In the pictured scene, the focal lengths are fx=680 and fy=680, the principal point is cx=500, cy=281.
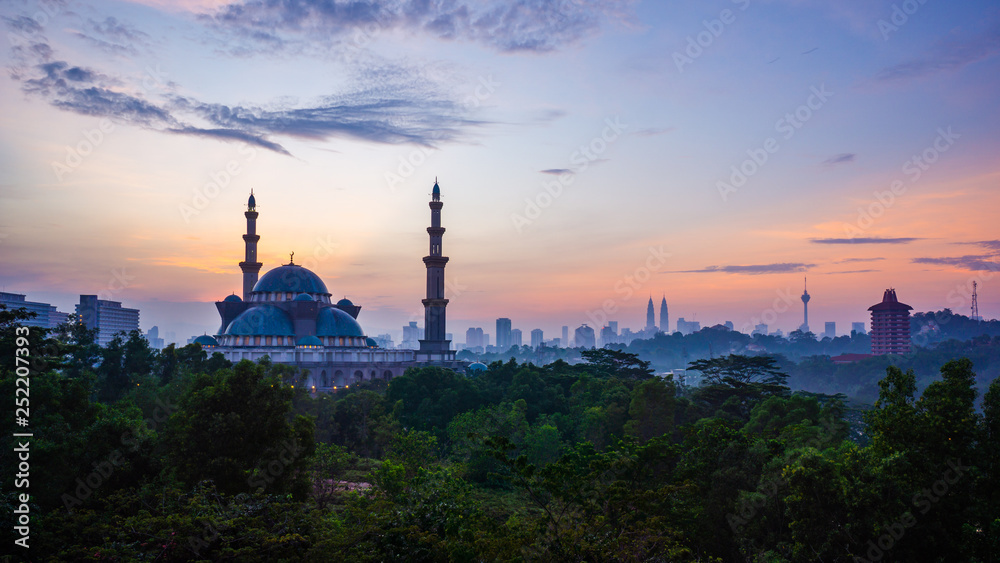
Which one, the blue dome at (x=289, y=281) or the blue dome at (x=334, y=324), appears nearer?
the blue dome at (x=334, y=324)

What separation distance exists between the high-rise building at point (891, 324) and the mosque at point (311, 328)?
12095 cm

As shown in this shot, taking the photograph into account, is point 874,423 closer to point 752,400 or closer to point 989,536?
point 989,536

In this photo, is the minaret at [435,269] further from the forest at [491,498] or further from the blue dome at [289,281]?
the forest at [491,498]

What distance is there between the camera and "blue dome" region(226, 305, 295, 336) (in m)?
86.5

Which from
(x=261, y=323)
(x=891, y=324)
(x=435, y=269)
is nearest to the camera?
(x=435, y=269)

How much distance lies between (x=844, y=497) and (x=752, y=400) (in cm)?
2859

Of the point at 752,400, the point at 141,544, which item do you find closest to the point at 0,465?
the point at 141,544

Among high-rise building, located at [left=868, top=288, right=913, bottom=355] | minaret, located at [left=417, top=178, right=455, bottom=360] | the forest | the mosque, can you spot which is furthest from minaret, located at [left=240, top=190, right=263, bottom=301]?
high-rise building, located at [left=868, top=288, right=913, bottom=355]

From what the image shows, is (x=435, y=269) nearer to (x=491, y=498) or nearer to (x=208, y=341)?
(x=208, y=341)

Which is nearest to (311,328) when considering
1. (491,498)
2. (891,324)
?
(491,498)

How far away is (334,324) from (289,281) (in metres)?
9.47

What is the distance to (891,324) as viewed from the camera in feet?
550

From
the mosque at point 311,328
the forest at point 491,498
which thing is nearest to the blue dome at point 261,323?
the mosque at point 311,328

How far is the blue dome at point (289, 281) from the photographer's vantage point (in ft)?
308
